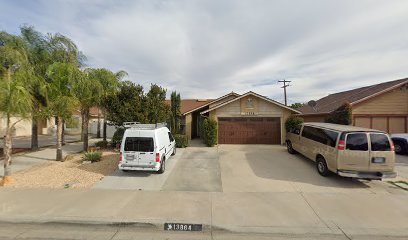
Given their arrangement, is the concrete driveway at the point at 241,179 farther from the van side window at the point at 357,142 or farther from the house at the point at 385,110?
the house at the point at 385,110

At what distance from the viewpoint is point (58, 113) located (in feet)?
34.6

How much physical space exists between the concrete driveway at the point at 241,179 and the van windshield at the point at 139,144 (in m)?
1.09

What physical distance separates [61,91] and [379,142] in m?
14.1

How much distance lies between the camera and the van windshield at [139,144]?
28.3 ft

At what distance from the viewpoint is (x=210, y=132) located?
15945mm

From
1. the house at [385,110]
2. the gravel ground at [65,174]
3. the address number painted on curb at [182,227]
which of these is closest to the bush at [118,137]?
the gravel ground at [65,174]

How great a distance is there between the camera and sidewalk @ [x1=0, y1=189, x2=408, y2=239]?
15.8 ft

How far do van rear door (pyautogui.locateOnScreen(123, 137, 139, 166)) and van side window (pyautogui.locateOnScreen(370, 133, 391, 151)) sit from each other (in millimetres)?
8691

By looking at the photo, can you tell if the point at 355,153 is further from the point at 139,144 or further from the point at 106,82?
the point at 106,82

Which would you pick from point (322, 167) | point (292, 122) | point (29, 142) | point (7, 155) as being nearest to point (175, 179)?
point (322, 167)

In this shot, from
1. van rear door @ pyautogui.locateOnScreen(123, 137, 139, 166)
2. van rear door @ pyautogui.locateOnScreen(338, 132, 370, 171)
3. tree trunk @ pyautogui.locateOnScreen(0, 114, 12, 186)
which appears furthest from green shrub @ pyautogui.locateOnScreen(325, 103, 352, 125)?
tree trunk @ pyautogui.locateOnScreen(0, 114, 12, 186)

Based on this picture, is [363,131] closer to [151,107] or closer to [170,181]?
[170,181]

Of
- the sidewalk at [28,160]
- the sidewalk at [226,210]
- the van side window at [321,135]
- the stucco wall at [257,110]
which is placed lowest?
the sidewalk at [226,210]

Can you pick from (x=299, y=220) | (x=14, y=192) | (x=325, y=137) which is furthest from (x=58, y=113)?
(x=325, y=137)
